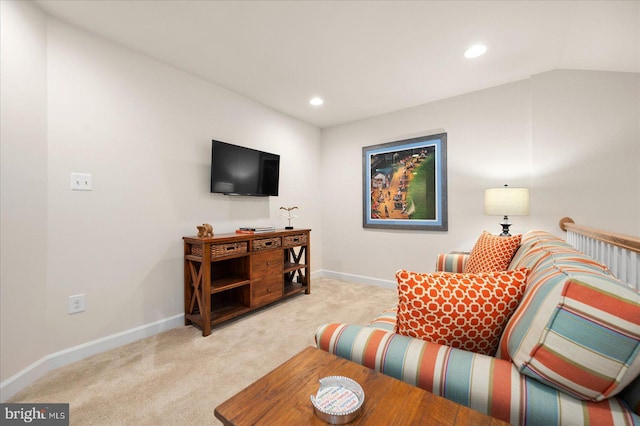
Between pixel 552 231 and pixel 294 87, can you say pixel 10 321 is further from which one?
pixel 552 231

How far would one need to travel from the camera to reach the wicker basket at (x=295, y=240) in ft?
10.3

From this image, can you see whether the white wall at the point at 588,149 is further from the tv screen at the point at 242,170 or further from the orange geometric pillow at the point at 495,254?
the tv screen at the point at 242,170

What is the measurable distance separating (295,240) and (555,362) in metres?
2.76

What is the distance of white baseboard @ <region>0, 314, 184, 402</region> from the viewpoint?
1.57 metres

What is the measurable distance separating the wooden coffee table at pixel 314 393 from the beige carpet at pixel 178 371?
37.2 inches

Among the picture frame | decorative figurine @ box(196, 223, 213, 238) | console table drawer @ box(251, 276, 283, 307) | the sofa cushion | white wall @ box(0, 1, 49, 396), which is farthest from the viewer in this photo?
the picture frame

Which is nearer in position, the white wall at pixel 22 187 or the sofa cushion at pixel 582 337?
the sofa cushion at pixel 582 337

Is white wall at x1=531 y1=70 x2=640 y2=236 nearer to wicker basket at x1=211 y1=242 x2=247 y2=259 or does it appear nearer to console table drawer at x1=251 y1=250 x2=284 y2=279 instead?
console table drawer at x1=251 y1=250 x2=284 y2=279

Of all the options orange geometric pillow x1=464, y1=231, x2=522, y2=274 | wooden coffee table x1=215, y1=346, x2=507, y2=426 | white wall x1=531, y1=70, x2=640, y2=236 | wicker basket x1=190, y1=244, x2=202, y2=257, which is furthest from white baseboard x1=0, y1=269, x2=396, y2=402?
white wall x1=531, y1=70, x2=640, y2=236

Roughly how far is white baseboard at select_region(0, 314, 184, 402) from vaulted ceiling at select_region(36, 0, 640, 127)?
92.2 inches

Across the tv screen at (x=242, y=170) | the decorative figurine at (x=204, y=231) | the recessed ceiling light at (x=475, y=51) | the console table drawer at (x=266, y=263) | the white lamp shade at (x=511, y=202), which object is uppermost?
the recessed ceiling light at (x=475, y=51)

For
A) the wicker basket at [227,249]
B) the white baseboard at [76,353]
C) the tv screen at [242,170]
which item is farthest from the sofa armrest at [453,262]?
the white baseboard at [76,353]

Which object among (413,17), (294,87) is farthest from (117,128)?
(413,17)

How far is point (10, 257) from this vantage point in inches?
62.7
